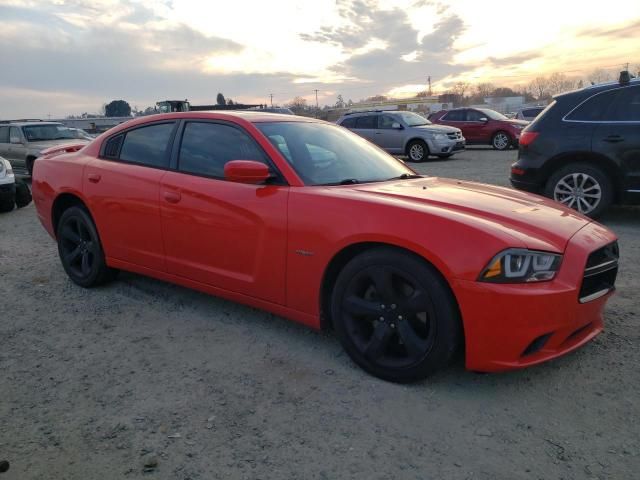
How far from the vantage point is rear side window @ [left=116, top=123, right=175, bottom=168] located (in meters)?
4.05

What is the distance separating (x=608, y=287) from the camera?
2996mm

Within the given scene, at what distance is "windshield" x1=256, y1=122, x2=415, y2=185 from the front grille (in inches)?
58.1

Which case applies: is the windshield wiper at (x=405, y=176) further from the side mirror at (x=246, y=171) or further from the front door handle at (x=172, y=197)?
the front door handle at (x=172, y=197)

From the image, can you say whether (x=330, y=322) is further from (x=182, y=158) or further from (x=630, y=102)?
(x=630, y=102)

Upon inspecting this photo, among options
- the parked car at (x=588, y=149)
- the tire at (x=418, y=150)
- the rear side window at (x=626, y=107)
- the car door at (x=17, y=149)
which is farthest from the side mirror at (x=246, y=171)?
the tire at (x=418, y=150)

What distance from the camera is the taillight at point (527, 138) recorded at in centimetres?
680

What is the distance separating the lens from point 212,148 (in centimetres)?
378

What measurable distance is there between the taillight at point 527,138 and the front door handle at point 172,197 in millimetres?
4945

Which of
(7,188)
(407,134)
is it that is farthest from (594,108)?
(407,134)

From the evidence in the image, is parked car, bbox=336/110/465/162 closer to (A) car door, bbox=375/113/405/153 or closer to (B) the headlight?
(A) car door, bbox=375/113/405/153

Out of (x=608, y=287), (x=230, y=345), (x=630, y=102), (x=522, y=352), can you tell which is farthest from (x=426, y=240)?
(x=630, y=102)

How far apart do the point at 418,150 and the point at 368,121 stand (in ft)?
6.46

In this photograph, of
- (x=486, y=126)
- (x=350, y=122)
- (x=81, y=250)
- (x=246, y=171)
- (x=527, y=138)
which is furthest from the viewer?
(x=486, y=126)

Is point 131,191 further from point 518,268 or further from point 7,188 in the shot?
point 7,188
